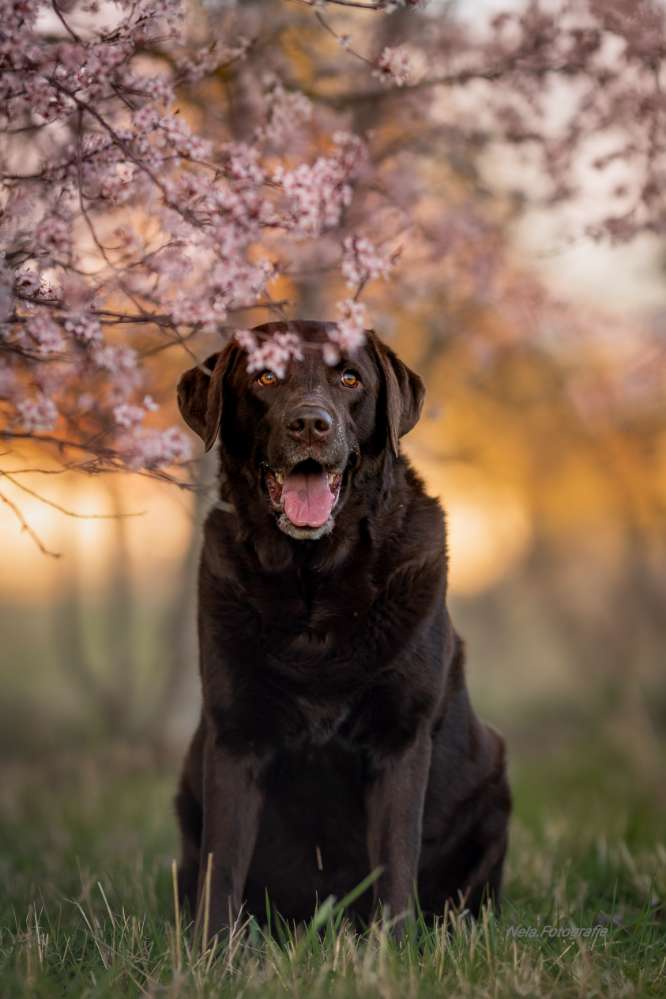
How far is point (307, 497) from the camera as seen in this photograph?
3.70 metres

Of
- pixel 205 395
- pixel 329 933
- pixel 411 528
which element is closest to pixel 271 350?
pixel 205 395

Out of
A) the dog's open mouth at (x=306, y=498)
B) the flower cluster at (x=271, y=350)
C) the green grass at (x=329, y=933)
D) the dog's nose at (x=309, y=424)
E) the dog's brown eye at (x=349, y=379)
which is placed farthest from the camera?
the dog's brown eye at (x=349, y=379)

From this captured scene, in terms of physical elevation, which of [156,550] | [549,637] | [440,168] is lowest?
[549,637]

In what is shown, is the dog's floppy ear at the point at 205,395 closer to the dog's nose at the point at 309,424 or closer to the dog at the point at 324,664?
the dog at the point at 324,664

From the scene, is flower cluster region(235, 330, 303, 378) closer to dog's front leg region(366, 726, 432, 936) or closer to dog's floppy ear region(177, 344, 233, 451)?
dog's floppy ear region(177, 344, 233, 451)

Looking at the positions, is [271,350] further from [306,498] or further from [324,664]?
[324,664]

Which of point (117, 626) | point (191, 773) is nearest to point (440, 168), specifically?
point (191, 773)

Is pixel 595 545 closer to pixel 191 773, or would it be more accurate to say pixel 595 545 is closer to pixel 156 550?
pixel 156 550

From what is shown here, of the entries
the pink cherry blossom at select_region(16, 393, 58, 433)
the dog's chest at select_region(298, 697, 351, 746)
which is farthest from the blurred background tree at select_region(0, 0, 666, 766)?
the dog's chest at select_region(298, 697, 351, 746)

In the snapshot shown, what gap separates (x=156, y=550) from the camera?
978cm

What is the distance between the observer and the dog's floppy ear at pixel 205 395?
12.6 ft

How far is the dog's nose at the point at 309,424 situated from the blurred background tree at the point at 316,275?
346mm

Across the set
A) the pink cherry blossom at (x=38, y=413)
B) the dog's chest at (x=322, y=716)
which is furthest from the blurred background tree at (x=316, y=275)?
the dog's chest at (x=322, y=716)

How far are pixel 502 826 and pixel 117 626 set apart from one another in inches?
363
